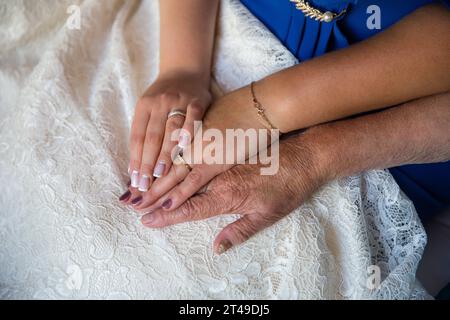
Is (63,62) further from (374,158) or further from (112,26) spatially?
(374,158)

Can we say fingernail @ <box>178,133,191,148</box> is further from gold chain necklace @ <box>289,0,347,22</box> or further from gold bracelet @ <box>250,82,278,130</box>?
gold chain necklace @ <box>289,0,347,22</box>

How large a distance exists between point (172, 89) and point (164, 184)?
201mm

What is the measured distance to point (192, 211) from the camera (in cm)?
68

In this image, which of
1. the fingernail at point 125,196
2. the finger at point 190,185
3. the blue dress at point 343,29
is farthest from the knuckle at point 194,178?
the blue dress at point 343,29

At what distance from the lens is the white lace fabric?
2.08 feet

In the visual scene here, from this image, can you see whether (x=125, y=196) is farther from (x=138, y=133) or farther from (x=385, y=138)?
(x=385, y=138)

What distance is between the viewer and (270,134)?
742mm

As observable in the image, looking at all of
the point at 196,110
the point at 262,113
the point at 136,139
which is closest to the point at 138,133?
the point at 136,139

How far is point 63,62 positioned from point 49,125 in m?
0.15

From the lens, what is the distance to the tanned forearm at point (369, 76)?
2.24ft

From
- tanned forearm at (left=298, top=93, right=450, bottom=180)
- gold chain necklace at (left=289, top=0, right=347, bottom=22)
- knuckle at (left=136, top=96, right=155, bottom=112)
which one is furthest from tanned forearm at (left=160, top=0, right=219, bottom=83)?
tanned forearm at (left=298, top=93, right=450, bottom=180)

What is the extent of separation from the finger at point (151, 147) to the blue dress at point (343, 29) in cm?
32

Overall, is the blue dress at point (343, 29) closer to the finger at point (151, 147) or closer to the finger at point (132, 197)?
the finger at point (151, 147)
